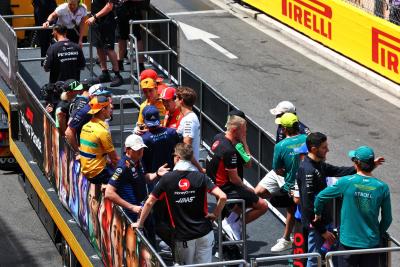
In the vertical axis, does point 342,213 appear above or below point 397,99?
above

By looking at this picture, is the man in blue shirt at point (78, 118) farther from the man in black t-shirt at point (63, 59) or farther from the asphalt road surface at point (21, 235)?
the asphalt road surface at point (21, 235)

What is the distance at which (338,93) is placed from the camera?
22.5 m

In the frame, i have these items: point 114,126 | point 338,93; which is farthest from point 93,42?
point 338,93

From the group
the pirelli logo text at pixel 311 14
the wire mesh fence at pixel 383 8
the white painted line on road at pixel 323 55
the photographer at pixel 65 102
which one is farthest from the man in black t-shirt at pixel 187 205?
the pirelli logo text at pixel 311 14

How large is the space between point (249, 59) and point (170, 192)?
13395 millimetres

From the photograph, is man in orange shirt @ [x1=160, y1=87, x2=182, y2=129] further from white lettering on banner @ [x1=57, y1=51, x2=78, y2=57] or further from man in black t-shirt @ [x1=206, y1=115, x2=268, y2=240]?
white lettering on banner @ [x1=57, y1=51, x2=78, y2=57]

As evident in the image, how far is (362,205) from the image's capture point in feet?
37.1

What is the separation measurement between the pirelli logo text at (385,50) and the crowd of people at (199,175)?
328 inches

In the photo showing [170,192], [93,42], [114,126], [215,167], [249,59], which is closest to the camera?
[170,192]

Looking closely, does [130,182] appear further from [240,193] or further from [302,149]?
[302,149]

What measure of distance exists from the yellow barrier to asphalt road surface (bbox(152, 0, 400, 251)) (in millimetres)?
592

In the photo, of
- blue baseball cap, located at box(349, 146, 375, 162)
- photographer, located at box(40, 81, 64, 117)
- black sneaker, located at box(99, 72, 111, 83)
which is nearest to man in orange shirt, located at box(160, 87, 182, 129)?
photographer, located at box(40, 81, 64, 117)

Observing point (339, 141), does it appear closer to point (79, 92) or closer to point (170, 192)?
point (79, 92)

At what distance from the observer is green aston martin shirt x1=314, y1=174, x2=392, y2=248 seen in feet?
36.9
